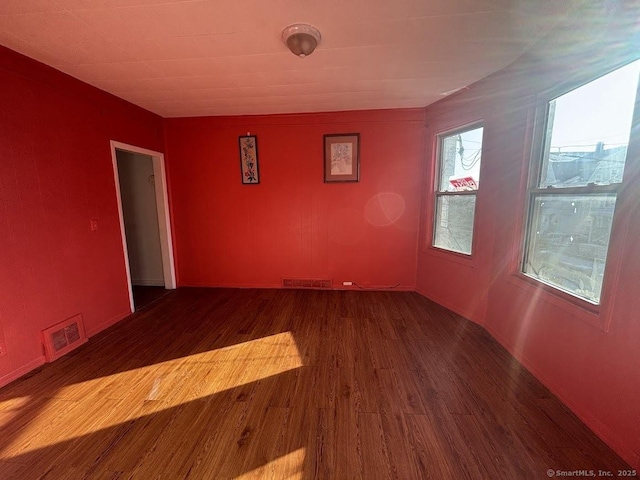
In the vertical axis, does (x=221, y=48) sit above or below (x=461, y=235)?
above

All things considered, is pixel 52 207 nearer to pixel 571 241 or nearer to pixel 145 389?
pixel 145 389

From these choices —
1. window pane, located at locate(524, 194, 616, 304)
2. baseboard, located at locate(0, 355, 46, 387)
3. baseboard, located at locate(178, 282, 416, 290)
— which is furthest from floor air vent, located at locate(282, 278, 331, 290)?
baseboard, located at locate(0, 355, 46, 387)

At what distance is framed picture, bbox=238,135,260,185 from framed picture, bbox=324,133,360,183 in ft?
3.41

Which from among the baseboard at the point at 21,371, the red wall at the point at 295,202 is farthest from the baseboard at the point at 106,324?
the red wall at the point at 295,202

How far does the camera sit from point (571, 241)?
69.8 inches

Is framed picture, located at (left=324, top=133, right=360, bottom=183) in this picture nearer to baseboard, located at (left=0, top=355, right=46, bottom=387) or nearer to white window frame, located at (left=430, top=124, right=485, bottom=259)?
white window frame, located at (left=430, top=124, right=485, bottom=259)

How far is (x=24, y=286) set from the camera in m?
2.01

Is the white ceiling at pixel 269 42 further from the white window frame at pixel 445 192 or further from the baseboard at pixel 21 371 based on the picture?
the baseboard at pixel 21 371

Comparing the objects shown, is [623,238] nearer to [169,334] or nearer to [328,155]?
[328,155]

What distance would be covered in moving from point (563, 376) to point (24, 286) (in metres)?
4.17

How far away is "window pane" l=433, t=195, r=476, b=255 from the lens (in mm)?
2914

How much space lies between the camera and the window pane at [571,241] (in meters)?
1.57

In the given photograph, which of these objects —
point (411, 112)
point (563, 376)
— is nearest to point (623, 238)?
point (563, 376)

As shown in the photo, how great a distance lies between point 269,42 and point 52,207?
2.38 m
